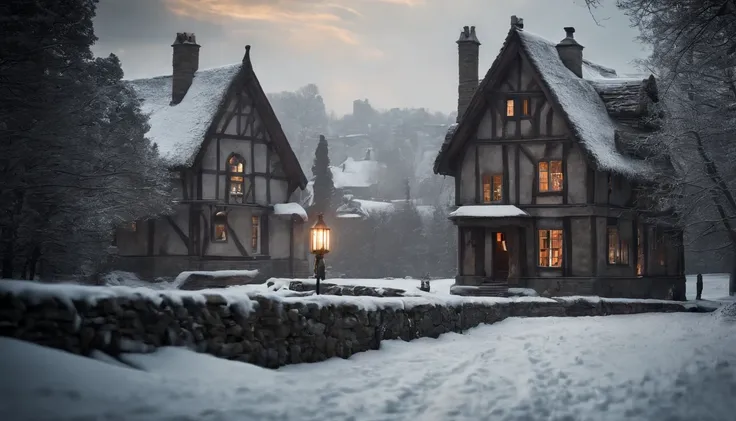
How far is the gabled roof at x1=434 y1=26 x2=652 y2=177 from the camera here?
30.6m

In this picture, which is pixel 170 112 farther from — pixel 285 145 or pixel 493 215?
pixel 493 215

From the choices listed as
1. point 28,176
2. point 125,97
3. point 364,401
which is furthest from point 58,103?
point 364,401

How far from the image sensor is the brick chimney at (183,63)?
40.2 meters

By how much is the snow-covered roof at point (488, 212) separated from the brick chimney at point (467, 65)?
5713mm

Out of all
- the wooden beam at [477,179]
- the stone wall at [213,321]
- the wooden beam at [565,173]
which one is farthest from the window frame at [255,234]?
the stone wall at [213,321]

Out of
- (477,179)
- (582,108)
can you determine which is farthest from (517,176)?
(582,108)

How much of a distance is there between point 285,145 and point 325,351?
90.5ft

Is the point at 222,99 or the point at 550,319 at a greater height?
the point at 222,99

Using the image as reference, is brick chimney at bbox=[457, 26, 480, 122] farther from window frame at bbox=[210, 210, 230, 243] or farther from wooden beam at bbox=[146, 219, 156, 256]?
wooden beam at bbox=[146, 219, 156, 256]

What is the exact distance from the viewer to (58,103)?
22.0m

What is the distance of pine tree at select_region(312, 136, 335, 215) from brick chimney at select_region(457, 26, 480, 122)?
26.3 meters

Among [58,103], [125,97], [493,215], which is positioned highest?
[125,97]

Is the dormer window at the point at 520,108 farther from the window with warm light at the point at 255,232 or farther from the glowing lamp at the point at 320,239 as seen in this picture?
the glowing lamp at the point at 320,239

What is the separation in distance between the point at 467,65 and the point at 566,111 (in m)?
6.98
